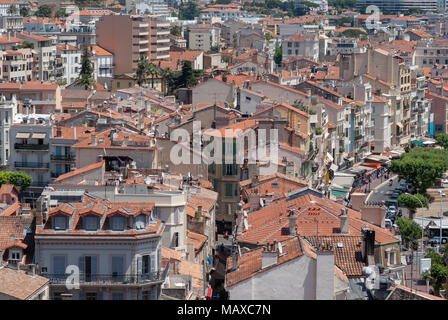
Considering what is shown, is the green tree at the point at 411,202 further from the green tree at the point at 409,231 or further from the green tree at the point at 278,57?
the green tree at the point at 278,57

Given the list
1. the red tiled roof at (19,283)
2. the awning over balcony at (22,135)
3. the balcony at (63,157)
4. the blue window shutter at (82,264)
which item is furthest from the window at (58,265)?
the awning over balcony at (22,135)

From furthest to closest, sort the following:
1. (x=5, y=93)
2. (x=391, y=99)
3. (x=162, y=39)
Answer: (x=162, y=39), (x=391, y=99), (x=5, y=93)

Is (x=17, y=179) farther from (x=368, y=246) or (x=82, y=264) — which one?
(x=368, y=246)

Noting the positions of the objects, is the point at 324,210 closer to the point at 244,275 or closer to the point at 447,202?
the point at 244,275

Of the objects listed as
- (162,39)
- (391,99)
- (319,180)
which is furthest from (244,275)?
(162,39)

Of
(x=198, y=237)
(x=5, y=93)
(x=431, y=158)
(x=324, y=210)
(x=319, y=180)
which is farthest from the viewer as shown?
(x=5, y=93)

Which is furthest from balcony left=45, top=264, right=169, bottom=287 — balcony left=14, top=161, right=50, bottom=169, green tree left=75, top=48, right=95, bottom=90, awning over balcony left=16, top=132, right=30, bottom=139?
green tree left=75, top=48, right=95, bottom=90

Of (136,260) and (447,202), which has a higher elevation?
(136,260)
